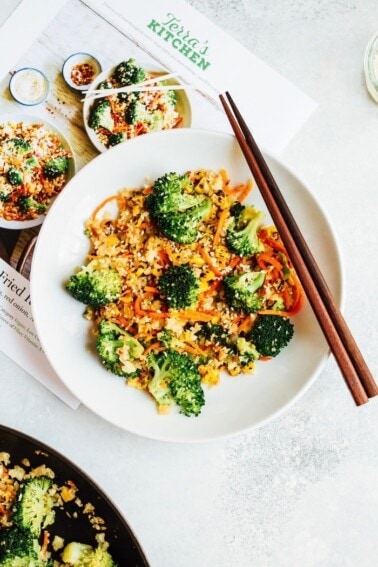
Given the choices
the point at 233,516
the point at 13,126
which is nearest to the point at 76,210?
the point at 13,126

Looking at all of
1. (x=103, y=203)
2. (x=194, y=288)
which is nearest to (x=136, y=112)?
(x=103, y=203)

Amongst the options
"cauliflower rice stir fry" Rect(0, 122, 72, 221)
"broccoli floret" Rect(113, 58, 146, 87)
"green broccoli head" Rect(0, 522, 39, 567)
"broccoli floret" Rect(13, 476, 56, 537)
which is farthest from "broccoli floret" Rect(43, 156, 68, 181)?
"green broccoli head" Rect(0, 522, 39, 567)

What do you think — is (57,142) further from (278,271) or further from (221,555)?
(221,555)

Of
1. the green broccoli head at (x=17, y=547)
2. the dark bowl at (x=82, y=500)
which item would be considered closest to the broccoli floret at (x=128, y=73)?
the dark bowl at (x=82, y=500)

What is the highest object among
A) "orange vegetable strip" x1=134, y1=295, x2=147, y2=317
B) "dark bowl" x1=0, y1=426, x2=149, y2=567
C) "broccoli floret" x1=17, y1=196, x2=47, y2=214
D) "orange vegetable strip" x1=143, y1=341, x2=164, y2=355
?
A: "broccoli floret" x1=17, y1=196, x2=47, y2=214

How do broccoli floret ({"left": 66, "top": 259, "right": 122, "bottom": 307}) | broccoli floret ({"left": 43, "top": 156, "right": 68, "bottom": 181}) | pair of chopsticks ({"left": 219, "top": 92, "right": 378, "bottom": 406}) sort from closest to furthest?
pair of chopsticks ({"left": 219, "top": 92, "right": 378, "bottom": 406}) < broccoli floret ({"left": 66, "top": 259, "right": 122, "bottom": 307}) < broccoli floret ({"left": 43, "top": 156, "right": 68, "bottom": 181})

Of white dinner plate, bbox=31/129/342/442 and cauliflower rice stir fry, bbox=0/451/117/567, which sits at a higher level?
white dinner plate, bbox=31/129/342/442

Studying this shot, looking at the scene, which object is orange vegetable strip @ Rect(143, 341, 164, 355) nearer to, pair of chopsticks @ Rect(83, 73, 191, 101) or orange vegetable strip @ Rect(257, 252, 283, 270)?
orange vegetable strip @ Rect(257, 252, 283, 270)

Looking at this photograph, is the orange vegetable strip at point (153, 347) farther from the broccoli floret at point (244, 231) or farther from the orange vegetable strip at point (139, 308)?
the broccoli floret at point (244, 231)
